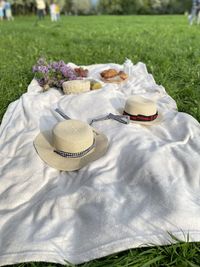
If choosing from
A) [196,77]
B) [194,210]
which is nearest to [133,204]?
[194,210]

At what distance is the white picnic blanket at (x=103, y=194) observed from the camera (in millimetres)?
2371

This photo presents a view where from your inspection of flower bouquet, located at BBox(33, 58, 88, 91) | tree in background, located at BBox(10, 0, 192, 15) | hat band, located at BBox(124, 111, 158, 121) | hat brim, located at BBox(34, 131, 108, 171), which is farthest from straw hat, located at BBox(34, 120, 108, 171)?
tree in background, located at BBox(10, 0, 192, 15)

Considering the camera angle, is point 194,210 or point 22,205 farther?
point 22,205

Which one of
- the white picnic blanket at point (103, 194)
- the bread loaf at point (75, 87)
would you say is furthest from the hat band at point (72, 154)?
the bread loaf at point (75, 87)

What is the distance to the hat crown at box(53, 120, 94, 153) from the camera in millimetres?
3145

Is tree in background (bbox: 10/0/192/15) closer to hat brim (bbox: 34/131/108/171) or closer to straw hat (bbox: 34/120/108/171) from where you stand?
hat brim (bbox: 34/131/108/171)

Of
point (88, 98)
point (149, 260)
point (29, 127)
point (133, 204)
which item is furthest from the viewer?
point (88, 98)

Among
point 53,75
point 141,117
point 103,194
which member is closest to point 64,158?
point 103,194

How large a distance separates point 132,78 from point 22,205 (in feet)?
11.8

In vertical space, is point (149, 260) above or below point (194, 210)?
below

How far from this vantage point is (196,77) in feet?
19.6

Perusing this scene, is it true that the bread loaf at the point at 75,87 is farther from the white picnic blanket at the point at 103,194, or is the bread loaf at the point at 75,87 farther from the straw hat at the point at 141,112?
the straw hat at the point at 141,112

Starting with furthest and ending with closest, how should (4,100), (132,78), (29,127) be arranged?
1. (132,78)
2. (4,100)
3. (29,127)

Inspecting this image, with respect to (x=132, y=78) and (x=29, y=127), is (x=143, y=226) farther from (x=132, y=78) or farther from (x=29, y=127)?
(x=132, y=78)
